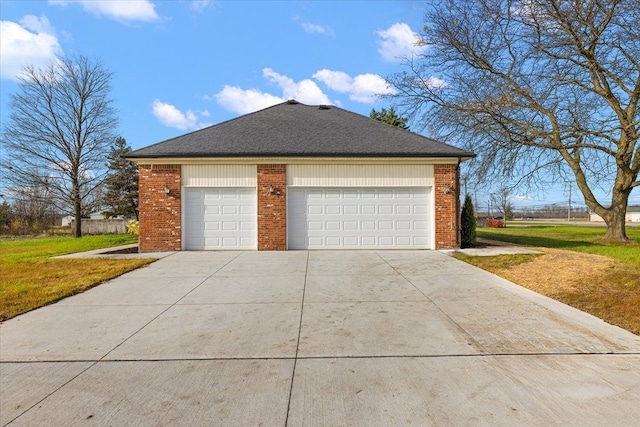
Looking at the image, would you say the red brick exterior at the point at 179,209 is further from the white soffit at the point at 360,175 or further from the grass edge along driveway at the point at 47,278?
the grass edge along driveway at the point at 47,278

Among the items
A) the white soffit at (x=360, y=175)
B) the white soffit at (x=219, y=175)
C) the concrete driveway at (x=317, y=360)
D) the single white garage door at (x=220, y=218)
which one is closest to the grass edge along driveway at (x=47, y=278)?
the concrete driveway at (x=317, y=360)

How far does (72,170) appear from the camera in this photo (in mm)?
24391

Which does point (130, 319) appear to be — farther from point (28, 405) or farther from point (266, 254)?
point (266, 254)

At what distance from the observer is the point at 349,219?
12148mm

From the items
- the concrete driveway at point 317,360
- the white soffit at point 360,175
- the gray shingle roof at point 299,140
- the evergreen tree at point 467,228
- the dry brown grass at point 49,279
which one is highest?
the gray shingle roof at point 299,140

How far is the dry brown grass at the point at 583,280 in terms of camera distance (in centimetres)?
516

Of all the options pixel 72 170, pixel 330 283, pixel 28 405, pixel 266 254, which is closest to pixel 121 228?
pixel 72 170

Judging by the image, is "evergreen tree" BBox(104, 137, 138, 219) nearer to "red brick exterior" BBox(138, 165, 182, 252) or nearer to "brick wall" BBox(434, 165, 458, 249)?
"red brick exterior" BBox(138, 165, 182, 252)

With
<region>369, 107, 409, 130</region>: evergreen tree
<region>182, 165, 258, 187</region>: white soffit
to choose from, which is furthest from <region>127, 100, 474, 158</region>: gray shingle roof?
<region>369, 107, 409, 130</region>: evergreen tree

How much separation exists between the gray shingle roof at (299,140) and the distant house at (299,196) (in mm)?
70

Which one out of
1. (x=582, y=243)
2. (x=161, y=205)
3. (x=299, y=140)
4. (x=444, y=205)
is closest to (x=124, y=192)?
(x=161, y=205)

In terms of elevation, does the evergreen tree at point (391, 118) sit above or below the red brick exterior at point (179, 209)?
above

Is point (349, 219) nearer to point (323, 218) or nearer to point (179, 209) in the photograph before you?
point (323, 218)

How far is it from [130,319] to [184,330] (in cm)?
105
